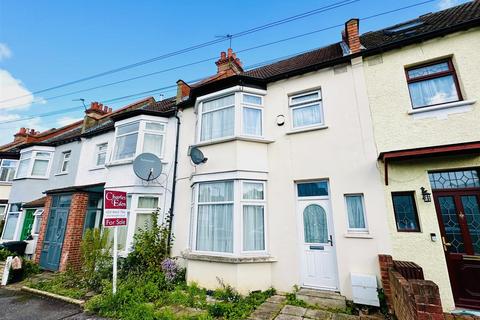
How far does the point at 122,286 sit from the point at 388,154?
777 centimetres

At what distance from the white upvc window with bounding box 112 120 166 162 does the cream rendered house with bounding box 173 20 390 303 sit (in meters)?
2.28

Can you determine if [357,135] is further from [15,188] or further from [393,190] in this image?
[15,188]

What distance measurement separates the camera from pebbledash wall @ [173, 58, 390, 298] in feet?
19.0

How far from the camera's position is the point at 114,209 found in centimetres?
620

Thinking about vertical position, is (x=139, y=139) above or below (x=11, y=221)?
above

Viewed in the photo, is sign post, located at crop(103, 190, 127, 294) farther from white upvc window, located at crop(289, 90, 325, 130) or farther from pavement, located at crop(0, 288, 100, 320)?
white upvc window, located at crop(289, 90, 325, 130)

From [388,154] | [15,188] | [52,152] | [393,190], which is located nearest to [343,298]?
[393,190]

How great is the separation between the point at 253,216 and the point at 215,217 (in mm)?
1217

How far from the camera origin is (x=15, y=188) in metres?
14.1

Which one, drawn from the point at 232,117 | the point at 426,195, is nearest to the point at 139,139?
the point at 232,117

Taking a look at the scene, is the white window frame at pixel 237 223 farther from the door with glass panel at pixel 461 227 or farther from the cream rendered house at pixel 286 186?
the door with glass panel at pixel 461 227

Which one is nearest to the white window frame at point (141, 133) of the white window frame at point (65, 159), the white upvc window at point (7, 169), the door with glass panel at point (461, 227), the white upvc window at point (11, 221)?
the white window frame at point (65, 159)

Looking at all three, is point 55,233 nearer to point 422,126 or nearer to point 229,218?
point 229,218

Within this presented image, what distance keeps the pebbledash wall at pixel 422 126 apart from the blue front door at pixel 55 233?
12.4 m
